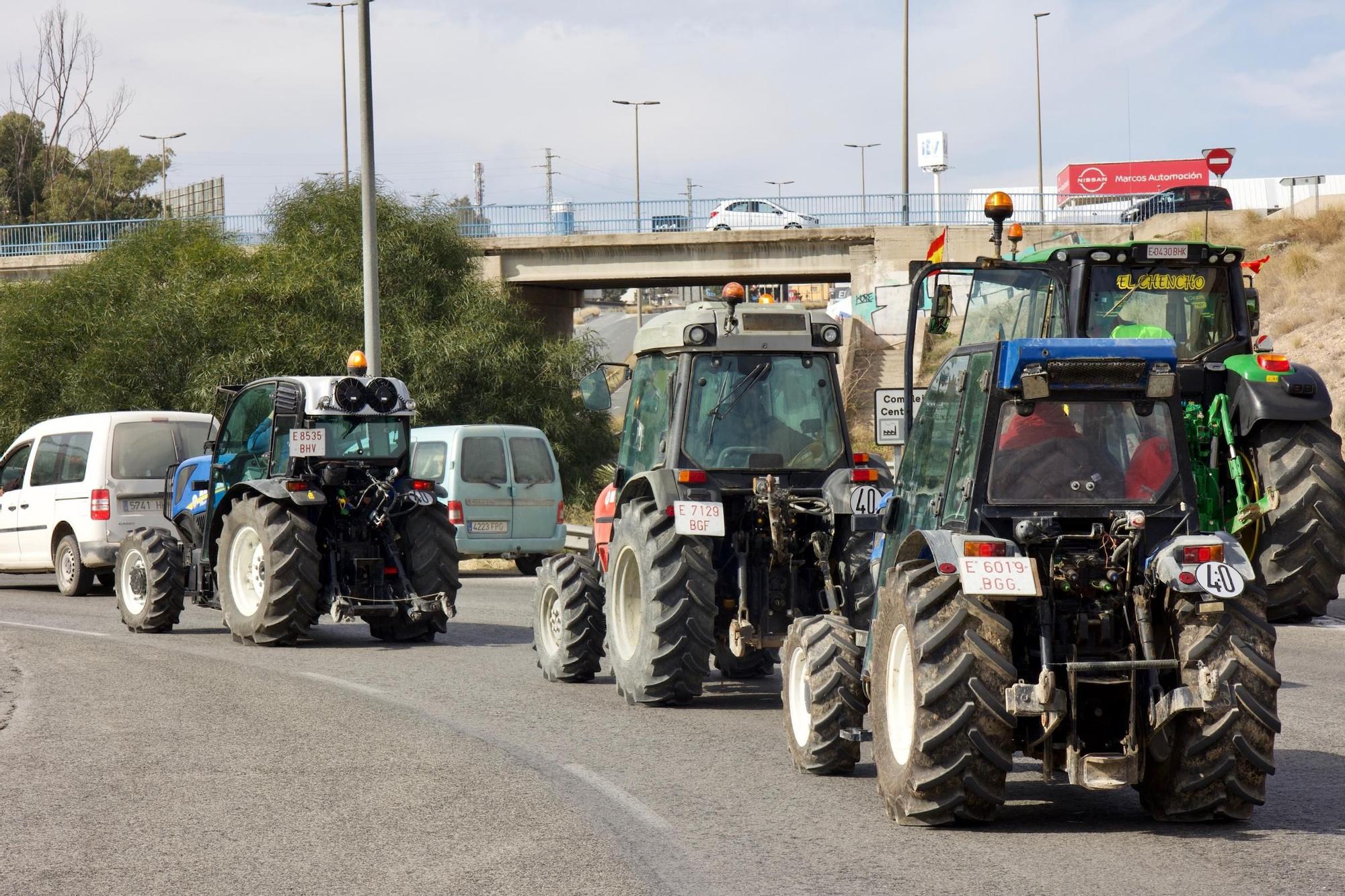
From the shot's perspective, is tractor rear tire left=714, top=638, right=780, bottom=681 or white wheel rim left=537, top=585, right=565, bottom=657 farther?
white wheel rim left=537, top=585, right=565, bottom=657

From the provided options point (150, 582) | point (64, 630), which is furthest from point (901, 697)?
point (64, 630)

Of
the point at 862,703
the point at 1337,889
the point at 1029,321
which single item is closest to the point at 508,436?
the point at 1029,321

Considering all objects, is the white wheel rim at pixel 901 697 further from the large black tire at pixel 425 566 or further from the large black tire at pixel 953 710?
the large black tire at pixel 425 566

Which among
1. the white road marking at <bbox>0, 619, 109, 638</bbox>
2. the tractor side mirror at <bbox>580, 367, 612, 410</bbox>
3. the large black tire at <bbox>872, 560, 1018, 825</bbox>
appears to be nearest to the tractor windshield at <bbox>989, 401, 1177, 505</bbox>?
the large black tire at <bbox>872, 560, 1018, 825</bbox>

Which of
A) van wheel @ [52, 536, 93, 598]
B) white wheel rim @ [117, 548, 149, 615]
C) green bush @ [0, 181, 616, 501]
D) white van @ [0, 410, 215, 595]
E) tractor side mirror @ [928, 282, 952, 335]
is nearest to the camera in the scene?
tractor side mirror @ [928, 282, 952, 335]

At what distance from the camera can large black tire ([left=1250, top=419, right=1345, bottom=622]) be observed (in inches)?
523

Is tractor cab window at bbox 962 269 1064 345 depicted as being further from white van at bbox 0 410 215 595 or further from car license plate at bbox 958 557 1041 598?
white van at bbox 0 410 215 595

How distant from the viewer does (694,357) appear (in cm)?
1034

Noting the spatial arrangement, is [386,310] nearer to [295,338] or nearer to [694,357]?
[295,338]

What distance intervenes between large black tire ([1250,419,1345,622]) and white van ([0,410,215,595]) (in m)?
11.4

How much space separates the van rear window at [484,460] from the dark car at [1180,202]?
31.8 m

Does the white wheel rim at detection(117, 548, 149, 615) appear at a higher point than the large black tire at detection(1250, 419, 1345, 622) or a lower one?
lower

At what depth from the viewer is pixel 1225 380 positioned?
45.8 feet

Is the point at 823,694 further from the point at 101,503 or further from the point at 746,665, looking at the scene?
the point at 101,503
